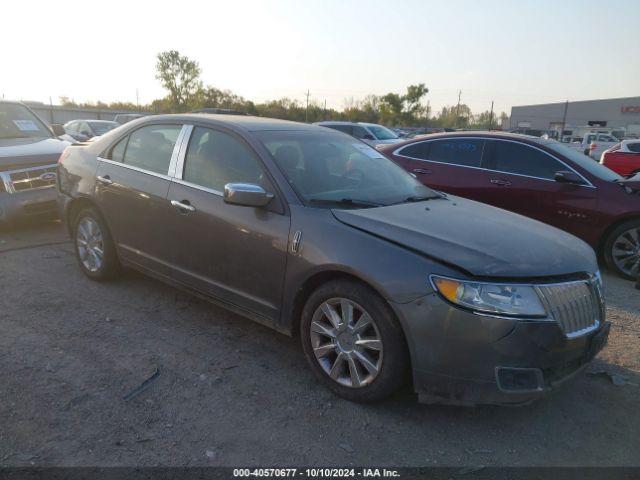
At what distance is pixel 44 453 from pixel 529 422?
2.67 m

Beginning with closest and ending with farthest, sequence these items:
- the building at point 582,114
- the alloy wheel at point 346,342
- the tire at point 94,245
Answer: the alloy wheel at point 346,342 → the tire at point 94,245 → the building at point 582,114

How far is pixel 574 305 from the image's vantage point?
2.94 metres

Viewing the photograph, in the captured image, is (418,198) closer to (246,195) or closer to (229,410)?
(246,195)

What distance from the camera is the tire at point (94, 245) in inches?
191

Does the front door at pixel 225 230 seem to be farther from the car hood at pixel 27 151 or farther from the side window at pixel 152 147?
the car hood at pixel 27 151

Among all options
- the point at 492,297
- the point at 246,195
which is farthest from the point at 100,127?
the point at 492,297

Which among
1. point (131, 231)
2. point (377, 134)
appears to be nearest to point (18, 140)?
point (131, 231)

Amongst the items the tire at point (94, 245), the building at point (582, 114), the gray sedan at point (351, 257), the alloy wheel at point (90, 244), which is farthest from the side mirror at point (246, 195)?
the building at point (582, 114)

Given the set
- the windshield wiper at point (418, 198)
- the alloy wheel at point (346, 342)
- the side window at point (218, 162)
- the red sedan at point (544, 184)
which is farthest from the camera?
the red sedan at point (544, 184)

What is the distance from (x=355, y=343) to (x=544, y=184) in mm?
4592

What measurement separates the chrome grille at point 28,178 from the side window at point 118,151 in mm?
2395

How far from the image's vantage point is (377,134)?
17.9 metres

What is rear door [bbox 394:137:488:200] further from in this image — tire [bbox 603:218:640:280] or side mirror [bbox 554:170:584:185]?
tire [bbox 603:218:640:280]

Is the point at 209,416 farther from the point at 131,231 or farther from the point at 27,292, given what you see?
the point at 27,292
